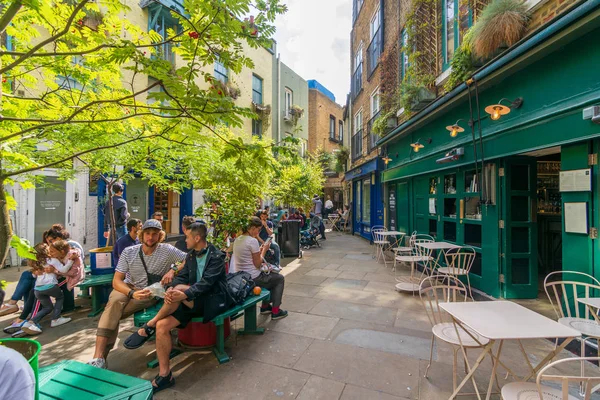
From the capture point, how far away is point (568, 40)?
368 cm

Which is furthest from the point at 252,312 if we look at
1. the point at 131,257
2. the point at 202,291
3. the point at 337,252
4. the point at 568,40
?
the point at 337,252

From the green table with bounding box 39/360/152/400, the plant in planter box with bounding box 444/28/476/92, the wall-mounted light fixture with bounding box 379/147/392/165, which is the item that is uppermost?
the plant in planter box with bounding box 444/28/476/92

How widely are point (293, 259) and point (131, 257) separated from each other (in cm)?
578

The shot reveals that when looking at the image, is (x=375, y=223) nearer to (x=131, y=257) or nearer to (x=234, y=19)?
(x=131, y=257)

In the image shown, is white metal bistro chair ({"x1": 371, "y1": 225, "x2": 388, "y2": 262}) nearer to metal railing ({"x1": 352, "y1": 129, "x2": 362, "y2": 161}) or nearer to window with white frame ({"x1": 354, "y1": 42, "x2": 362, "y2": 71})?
metal railing ({"x1": 352, "y1": 129, "x2": 362, "y2": 161})

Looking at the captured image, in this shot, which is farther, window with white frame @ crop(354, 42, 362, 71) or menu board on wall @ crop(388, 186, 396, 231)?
window with white frame @ crop(354, 42, 362, 71)

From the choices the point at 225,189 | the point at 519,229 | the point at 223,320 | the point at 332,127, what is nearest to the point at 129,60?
the point at 223,320

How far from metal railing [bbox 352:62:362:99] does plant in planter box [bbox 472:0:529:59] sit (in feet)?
33.3

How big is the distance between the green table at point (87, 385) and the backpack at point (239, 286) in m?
1.39

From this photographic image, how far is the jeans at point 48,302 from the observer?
4.10m

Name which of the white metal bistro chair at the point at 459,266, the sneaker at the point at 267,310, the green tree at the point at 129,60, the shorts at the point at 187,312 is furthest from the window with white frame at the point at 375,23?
the shorts at the point at 187,312

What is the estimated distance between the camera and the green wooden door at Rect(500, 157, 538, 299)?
4.95m

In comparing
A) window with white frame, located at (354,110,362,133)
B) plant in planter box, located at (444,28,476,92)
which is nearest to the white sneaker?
plant in planter box, located at (444,28,476,92)

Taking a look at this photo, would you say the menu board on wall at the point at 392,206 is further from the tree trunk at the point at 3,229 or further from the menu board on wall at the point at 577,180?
the tree trunk at the point at 3,229
